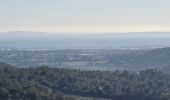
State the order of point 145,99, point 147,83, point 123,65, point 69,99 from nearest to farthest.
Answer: point 69,99, point 145,99, point 147,83, point 123,65

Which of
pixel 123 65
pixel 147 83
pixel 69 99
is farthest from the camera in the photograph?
pixel 123 65

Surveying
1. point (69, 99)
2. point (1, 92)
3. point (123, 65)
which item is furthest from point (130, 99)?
point (123, 65)

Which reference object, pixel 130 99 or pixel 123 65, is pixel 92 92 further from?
pixel 123 65

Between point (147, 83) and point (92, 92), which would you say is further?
point (147, 83)

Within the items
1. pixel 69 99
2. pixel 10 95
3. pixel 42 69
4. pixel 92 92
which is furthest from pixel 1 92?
pixel 42 69

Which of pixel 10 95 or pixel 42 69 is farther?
pixel 42 69

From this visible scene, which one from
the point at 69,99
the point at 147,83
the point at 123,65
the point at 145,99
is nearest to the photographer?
the point at 69,99
